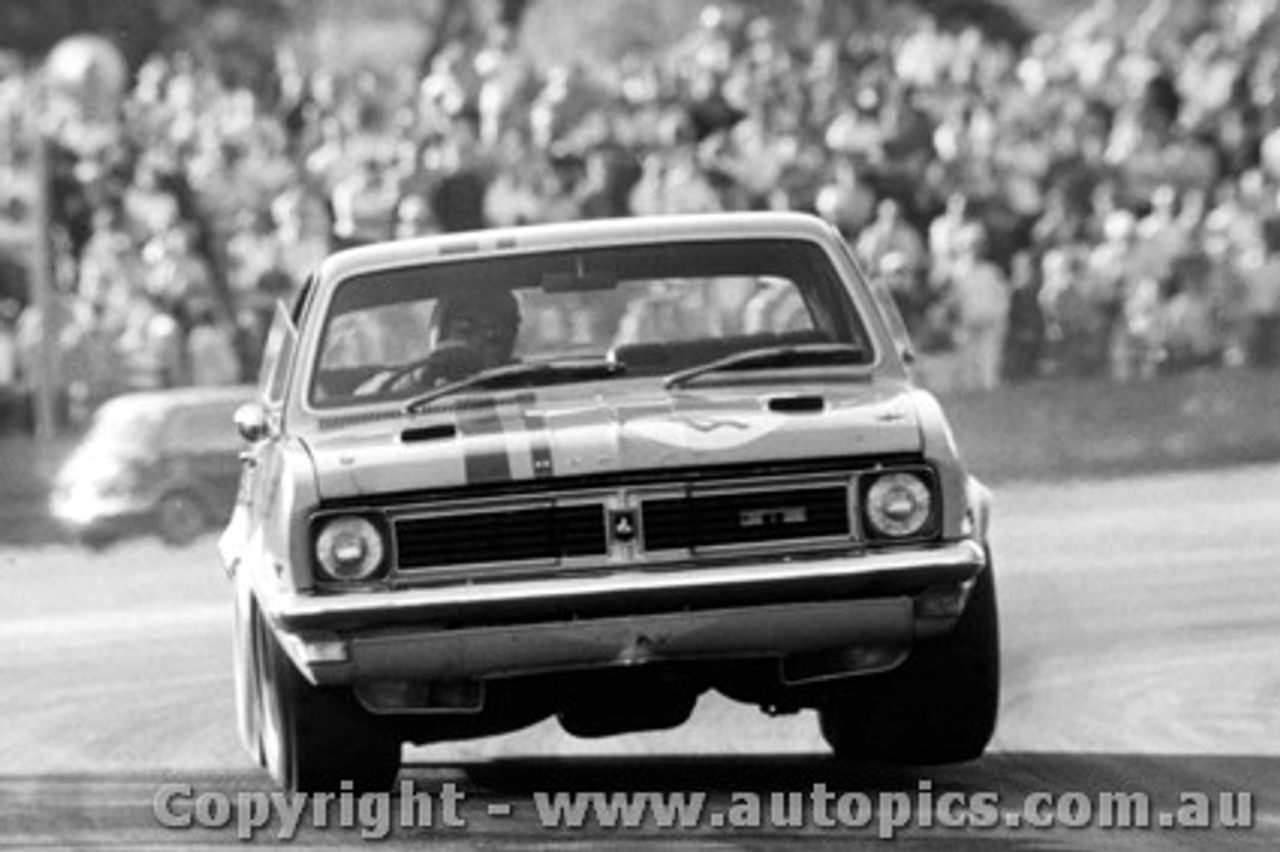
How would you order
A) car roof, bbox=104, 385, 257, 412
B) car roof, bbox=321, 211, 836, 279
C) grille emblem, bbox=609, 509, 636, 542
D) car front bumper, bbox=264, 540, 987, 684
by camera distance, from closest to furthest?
car front bumper, bbox=264, 540, 987, 684 → grille emblem, bbox=609, 509, 636, 542 → car roof, bbox=321, 211, 836, 279 → car roof, bbox=104, 385, 257, 412

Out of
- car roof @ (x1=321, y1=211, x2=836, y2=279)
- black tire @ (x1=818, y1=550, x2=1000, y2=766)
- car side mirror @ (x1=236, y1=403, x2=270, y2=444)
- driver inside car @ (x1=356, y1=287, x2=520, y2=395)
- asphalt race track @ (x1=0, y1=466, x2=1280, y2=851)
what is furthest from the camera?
car roof @ (x1=321, y1=211, x2=836, y2=279)

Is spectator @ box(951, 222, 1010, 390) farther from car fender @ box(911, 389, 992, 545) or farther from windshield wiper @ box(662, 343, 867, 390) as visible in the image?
car fender @ box(911, 389, 992, 545)

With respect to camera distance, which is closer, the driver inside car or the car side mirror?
the driver inside car

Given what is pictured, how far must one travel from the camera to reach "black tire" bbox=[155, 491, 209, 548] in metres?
24.3

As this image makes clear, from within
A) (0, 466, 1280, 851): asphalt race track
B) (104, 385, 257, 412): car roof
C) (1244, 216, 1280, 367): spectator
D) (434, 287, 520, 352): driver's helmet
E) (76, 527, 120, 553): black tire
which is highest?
(434, 287, 520, 352): driver's helmet

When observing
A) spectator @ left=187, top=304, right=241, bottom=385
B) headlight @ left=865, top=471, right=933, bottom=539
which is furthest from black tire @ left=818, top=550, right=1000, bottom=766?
spectator @ left=187, top=304, right=241, bottom=385

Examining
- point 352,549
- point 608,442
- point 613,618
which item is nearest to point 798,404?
point 608,442

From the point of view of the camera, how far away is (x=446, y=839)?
8555 mm

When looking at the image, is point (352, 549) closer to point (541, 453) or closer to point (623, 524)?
point (541, 453)

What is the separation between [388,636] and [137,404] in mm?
15550

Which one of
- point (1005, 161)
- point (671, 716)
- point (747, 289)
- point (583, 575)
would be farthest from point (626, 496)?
point (1005, 161)

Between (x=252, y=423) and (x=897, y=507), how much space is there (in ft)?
6.29

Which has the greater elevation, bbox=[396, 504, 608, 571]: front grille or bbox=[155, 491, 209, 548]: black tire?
bbox=[396, 504, 608, 571]: front grille

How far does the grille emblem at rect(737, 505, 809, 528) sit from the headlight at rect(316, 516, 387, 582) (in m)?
0.84
